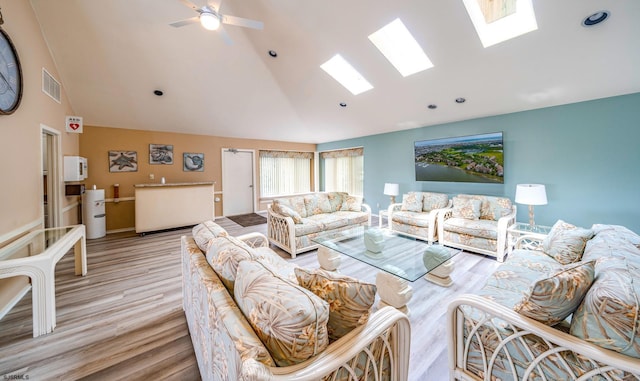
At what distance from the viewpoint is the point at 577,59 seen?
269 centimetres

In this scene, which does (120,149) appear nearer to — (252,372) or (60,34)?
(60,34)

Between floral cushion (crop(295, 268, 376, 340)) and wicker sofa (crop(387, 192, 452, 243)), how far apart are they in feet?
11.0

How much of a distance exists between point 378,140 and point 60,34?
5923mm

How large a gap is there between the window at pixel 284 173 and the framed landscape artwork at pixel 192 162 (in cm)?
167

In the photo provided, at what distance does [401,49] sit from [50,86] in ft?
16.9

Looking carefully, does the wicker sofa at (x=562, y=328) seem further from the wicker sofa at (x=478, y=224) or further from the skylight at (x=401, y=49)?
the skylight at (x=401, y=49)

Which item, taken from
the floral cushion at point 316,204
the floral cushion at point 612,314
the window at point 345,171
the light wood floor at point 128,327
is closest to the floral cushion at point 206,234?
the light wood floor at point 128,327

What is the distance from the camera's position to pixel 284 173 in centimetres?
750

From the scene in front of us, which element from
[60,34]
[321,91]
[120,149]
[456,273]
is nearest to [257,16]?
[321,91]

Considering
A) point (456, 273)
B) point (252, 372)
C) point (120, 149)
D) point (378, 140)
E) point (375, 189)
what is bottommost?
point (456, 273)

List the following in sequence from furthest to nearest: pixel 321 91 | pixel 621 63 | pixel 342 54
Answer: pixel 321 91 < pixel 342 54 < pixel 621 63

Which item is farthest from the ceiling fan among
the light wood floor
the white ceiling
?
the light wood floor

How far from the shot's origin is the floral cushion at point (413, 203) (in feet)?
15.3

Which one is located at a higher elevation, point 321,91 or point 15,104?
point 321,91
